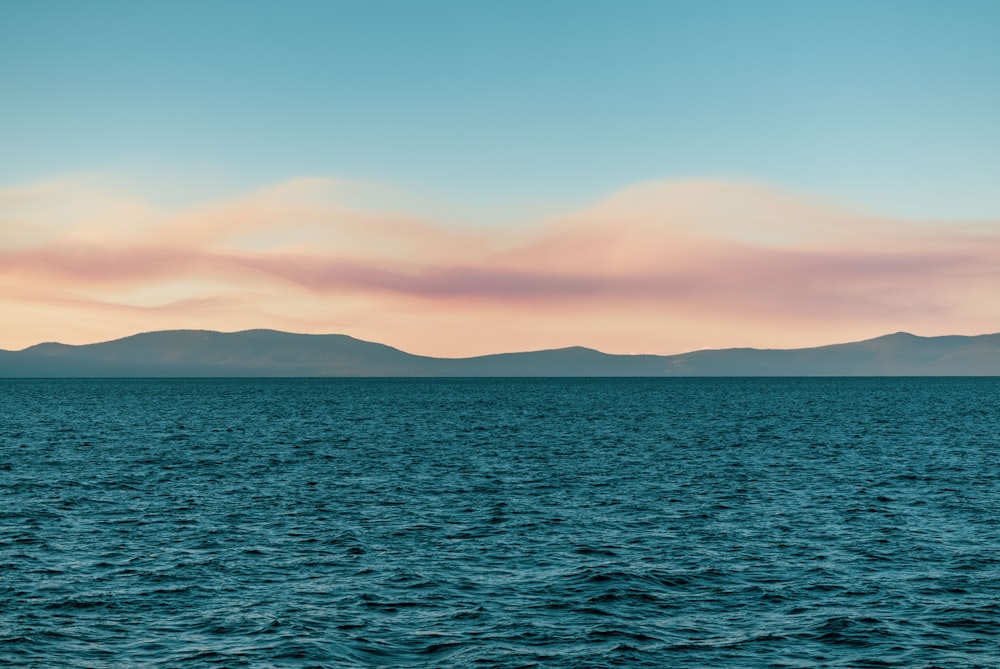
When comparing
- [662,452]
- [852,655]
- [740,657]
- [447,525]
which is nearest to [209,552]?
[447,525]

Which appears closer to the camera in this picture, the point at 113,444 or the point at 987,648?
the point at 987,648

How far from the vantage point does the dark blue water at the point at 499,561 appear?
86.4 ft

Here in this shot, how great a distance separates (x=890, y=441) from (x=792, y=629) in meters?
79.1

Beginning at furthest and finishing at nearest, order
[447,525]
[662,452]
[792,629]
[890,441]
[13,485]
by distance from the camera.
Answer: [890,441] < [662,452] < [13,485] < [447,525] < [792,629]

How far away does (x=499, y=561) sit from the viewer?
37000 millimetres

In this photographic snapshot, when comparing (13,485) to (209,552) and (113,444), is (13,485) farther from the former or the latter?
(113,444)

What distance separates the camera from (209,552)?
3819 centimetres

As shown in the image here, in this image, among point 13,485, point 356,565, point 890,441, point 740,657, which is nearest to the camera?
point 740,657

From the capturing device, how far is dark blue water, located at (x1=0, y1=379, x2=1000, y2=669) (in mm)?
26328

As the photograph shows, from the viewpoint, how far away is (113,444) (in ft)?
307

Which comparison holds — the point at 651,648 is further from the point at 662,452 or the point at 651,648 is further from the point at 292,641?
the point at 662,452

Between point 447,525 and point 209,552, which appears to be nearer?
point 209,552

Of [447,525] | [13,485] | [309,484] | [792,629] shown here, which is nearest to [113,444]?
[13,485]

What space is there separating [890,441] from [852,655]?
265 ft
